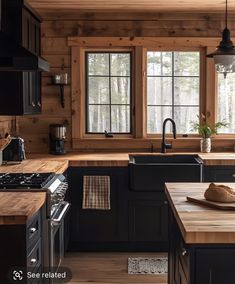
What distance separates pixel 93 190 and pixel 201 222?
8.00 ft

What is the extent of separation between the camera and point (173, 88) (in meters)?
5.15

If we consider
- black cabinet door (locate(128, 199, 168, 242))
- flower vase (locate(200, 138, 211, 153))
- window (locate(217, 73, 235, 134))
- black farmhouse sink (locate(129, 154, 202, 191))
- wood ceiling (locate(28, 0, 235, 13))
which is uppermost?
wood ceiling (locate(28, 0, 235, 13))

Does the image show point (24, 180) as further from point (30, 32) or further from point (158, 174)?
point (30, 32)

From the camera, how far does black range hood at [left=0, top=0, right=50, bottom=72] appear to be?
331 centimetres

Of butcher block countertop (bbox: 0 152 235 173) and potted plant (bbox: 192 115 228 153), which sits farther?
potted plant (bbox: 192 115 228 153)

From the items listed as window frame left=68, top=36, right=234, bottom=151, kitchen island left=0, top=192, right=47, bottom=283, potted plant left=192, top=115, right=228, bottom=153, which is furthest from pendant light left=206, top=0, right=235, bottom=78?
window frame left=68, top=36, right=234, bottom=151

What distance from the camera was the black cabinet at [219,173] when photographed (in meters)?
4.34

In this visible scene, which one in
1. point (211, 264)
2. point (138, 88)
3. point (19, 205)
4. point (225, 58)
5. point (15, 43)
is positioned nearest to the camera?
point (211, 264)

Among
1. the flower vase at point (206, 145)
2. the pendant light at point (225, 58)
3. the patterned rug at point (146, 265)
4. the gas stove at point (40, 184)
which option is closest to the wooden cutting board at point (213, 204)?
the pendant light at point (225, 58)

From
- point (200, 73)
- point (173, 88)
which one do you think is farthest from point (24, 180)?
point (200, 73)

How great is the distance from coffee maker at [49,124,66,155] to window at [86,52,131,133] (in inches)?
15.3

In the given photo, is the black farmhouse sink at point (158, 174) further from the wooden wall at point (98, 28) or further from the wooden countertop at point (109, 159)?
the wooden wall at point (98, 28)

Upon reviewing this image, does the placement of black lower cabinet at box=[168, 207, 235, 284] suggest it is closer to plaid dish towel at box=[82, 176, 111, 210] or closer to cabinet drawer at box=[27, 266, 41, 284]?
cabinet drawer at box=[27, 266, 41, 284]

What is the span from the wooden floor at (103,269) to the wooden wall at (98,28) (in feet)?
5.13
